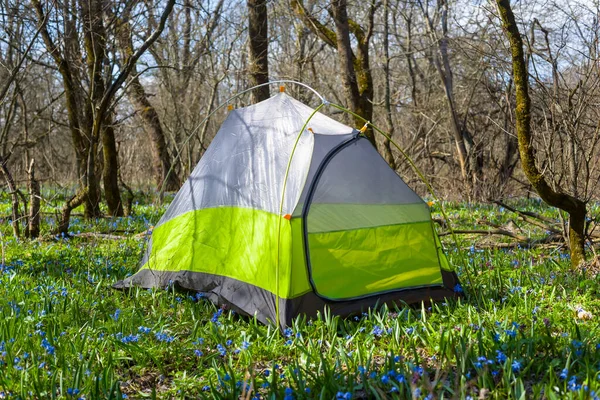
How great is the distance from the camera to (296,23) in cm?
1554

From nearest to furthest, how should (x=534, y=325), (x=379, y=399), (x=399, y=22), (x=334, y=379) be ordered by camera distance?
(x=379, y=399), (x=334, y=379), (x=534, y=325), (x=399, y=22)

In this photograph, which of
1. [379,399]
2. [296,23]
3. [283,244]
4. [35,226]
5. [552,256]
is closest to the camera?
[379,399]

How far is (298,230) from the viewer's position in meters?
4.52

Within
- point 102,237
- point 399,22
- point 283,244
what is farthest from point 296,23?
point 283,244

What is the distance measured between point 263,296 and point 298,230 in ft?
1.86

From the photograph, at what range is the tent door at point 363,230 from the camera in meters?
4.62

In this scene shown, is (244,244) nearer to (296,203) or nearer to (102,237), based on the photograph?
(296,203)

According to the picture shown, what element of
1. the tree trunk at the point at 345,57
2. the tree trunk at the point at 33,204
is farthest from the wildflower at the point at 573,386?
the tree trunk at the point at 345,57

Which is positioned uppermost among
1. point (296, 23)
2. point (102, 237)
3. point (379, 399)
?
point (296, 23)

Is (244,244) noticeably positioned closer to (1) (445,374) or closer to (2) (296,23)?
(1) (445,374)

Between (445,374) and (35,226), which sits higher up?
(35,226)

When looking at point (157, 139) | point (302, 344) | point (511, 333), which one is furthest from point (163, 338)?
point (157, 139)

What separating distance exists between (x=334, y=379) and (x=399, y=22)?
55.5ft

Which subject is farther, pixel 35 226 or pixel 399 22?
pixel 399 22
